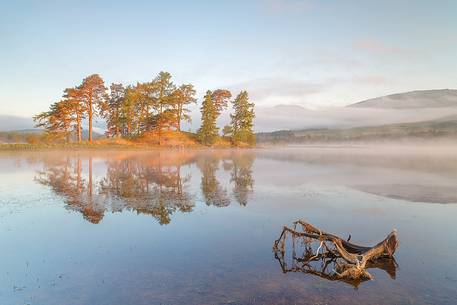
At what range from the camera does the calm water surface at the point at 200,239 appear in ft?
30.6

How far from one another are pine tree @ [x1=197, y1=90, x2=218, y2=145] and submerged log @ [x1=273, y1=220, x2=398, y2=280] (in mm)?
76101

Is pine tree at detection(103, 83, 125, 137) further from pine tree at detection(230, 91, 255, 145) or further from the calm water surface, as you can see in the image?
the calm water surface

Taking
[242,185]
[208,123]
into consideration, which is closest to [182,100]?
[208,123]

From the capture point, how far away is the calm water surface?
9.32 m

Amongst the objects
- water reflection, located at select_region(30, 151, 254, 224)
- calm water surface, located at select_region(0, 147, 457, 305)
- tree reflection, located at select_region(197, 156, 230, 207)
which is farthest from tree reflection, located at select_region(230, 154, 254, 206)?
tree reflection, located at select_region(197, 156, 230, 207)

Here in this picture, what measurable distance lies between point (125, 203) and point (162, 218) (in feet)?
14.4

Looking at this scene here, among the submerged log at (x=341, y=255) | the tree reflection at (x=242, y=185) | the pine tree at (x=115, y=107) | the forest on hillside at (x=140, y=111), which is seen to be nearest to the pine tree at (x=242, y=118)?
the forest on hillside at (x=140, y=111)

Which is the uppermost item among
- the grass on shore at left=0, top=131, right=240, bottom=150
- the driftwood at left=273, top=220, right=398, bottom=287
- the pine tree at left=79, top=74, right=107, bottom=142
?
the pine tree at left=79, top=74, right=107, bottom=142

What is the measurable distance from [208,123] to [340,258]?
254ft

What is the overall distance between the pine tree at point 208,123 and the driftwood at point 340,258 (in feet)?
250

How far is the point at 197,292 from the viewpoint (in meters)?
9.25

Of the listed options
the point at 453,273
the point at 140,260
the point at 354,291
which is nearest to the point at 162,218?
the point at 140,260

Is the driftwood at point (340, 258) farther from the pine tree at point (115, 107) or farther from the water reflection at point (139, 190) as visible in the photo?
the pine tree at point (115, 107)

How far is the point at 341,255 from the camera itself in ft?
37.1
